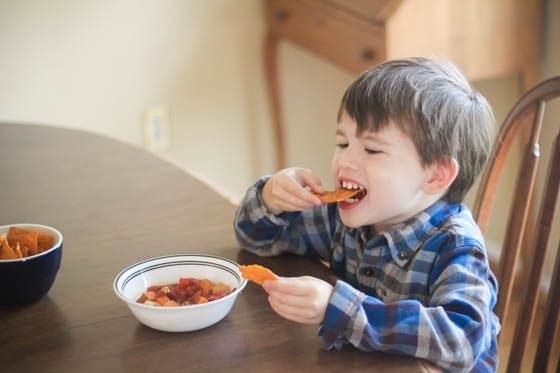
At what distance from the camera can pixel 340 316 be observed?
0.81 metres

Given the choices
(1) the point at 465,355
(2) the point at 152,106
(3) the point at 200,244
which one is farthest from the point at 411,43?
(1) the point at 465,355

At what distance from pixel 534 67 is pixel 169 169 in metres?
1.38

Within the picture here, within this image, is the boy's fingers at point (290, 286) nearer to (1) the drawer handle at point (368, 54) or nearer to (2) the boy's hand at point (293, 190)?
(2) the boy's hand at point (293, 190)

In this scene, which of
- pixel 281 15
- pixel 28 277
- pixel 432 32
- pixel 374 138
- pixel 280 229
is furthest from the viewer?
pixel 281 15

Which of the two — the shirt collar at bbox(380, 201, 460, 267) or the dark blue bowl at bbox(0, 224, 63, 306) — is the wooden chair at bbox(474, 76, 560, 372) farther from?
the dark blue bowl at bbox(0, 224, 63, 306)

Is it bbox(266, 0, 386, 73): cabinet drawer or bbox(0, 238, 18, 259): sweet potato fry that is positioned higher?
bbox(266, 0, 386, 73): cabinet drawer

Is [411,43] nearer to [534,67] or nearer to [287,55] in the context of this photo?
[534,67]

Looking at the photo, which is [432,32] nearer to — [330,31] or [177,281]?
[330,31]

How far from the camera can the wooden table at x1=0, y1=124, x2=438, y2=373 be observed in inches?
31.1

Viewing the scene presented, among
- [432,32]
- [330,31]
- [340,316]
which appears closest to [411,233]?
[340,316]

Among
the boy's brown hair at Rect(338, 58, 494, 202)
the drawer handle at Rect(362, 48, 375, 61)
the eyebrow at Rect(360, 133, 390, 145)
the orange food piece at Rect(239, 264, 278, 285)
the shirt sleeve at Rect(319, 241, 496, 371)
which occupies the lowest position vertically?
the shirt sleeve at Rect(319, 241, 496, 371)

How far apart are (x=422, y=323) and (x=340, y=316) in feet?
0.30

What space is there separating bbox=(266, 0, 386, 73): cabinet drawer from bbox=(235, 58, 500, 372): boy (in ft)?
3.64

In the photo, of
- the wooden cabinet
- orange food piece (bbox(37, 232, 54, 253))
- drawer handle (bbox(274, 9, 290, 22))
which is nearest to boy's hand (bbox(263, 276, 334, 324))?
orange food piece (bbox(37, 232, 54, 253))
